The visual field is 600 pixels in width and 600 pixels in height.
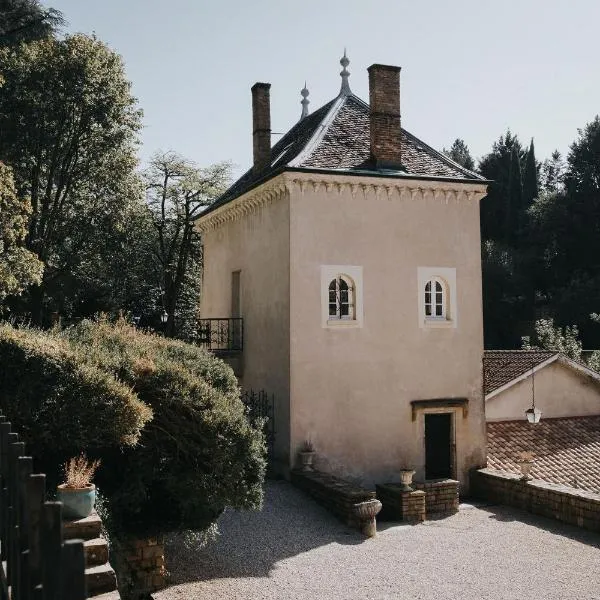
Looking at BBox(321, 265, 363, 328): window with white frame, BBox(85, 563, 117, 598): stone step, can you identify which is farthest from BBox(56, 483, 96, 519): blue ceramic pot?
BBox(321, 265, 363, 328): window with white frame

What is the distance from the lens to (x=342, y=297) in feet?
57.4

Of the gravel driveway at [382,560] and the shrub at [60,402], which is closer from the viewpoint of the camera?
the shrub at [60,402]

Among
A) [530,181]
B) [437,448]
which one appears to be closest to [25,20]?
[437,448]

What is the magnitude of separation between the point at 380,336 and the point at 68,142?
42.3 ft

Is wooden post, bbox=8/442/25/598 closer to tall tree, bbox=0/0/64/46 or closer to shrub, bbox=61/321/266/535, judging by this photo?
shrub, bbox=61/321/266/535

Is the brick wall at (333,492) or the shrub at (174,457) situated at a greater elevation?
the shrub at (174,457)

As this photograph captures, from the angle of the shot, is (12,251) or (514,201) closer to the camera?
(12,251)

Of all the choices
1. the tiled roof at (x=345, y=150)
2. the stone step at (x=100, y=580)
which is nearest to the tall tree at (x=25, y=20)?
the tiled roof at (x=345, y=150)

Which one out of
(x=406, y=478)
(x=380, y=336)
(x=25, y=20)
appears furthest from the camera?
(x=25, y=20)

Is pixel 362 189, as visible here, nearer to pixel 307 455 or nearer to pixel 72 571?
pixel 307 455

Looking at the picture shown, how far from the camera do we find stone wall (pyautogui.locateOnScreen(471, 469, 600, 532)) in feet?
45.6

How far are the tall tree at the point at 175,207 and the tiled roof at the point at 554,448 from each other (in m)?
17.9

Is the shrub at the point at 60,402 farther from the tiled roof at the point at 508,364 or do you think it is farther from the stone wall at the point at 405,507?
the tiled roof at the point at 508,364

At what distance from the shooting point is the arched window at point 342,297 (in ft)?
56.8
